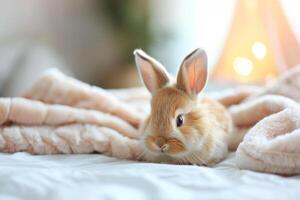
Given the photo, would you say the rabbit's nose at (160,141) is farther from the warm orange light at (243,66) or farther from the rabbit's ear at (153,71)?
the warm orange light at (243,66)

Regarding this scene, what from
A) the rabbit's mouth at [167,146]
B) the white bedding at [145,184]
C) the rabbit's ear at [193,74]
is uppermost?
the rabbit's ear at [193,74]

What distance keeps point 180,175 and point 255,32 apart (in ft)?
4.15

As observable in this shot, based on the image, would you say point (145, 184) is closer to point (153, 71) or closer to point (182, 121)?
point (182, 121)

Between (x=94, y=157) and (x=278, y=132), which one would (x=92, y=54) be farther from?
(x=278, y=132)

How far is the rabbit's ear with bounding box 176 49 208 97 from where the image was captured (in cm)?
101

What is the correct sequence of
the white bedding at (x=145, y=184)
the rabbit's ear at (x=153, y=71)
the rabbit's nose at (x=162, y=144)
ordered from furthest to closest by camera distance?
the rabbit's ear at (x=153, y=71)
the rabbit's nose at (x=162, y=144)
the white bedding at (x=145, y=184)

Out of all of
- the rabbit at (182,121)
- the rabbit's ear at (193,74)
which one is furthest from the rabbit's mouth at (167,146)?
the rabbit's ear at (193,74)

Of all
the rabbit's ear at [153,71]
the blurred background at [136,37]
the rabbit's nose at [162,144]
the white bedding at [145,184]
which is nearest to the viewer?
the white bedding at [145,184]

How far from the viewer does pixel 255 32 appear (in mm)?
1927

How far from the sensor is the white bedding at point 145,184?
A: 723 mm

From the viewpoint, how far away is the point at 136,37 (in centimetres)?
255

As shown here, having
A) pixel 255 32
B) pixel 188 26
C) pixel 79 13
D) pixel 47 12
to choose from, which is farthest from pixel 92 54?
pixel 255 32

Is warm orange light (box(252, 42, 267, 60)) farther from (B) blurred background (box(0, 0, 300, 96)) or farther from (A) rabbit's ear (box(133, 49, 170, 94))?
(A) rabbit's ear (box(133, 49, 170, 94))

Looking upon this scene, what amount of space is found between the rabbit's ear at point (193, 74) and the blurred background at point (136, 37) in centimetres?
90
